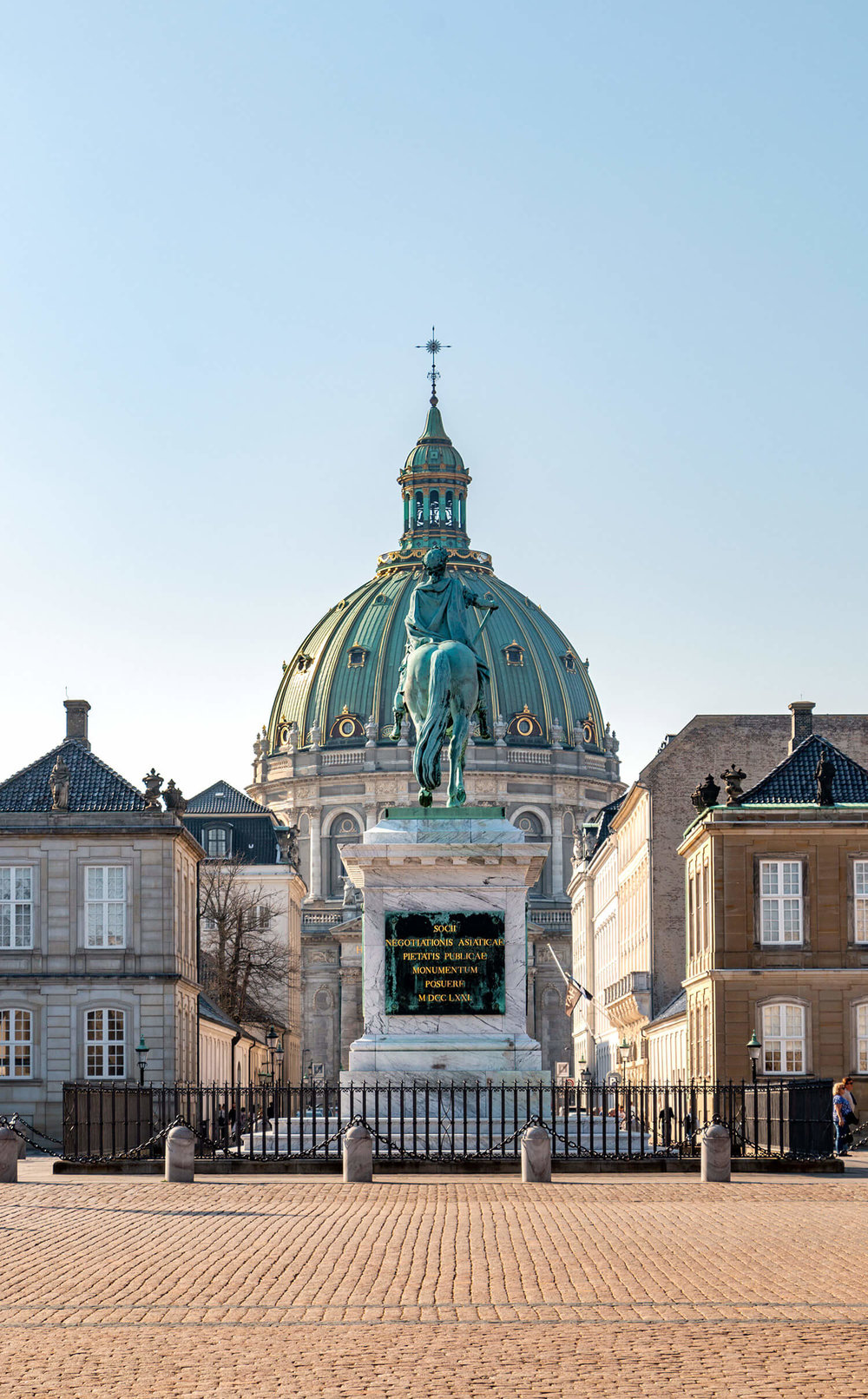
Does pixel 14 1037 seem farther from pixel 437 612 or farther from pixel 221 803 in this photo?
pixel 221 803

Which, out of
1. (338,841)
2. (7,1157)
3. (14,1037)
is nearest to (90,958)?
(14,1037)

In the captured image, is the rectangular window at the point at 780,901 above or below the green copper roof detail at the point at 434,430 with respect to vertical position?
below

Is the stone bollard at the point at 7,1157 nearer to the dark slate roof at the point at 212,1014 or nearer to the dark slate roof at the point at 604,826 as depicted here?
the dark slate roof at the point at 212,1014

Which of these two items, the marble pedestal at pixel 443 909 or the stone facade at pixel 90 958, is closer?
the marble pedestal at pixel 443 909

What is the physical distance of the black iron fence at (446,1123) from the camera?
108 ft

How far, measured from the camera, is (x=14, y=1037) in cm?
5694

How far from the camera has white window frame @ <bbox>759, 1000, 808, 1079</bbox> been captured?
172 ft

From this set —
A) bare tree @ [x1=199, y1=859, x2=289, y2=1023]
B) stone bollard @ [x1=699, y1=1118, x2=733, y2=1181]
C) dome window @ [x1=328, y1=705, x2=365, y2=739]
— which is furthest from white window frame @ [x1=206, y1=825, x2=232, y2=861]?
stone bollard @ [x1=699, y1=1118, x2=733, y2=1181]

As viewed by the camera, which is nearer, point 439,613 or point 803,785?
point 439,613

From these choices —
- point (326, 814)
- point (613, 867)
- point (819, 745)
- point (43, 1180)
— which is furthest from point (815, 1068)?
point (326, 814)

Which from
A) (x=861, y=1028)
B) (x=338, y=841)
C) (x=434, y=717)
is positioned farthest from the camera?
(x=338, y=841)

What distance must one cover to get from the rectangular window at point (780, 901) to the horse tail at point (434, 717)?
18.7 metres

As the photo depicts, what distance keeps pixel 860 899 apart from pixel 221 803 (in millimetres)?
68148

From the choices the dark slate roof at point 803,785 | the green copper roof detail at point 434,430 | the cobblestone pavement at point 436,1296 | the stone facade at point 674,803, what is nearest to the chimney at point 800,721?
the stone facade at point 674,803
